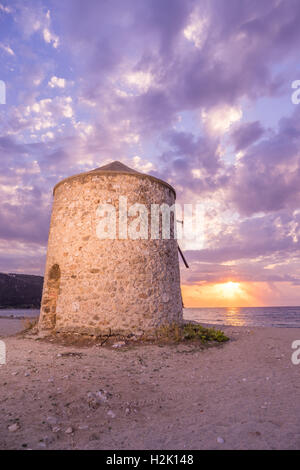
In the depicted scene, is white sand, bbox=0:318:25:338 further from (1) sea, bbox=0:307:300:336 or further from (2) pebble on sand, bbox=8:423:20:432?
(2) pebble on sand, bbox=8:423:20:432

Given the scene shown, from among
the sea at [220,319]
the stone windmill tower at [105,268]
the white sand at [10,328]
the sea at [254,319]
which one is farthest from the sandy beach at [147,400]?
the sea at [254,319]

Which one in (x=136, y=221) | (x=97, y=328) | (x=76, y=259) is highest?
(x=136, y=221)

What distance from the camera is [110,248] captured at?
8.64 m

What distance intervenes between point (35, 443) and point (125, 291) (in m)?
5.43

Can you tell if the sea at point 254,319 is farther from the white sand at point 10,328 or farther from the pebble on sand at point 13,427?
the pebble on sand at point 13,427

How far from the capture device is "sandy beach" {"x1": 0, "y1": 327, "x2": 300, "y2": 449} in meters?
3.10

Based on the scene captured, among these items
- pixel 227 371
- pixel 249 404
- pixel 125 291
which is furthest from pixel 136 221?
pixel 249 404

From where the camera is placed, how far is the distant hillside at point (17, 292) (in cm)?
4847

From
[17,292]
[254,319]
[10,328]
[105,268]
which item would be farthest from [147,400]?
[17,292]

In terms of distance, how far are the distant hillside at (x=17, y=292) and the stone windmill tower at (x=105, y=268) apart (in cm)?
4403
